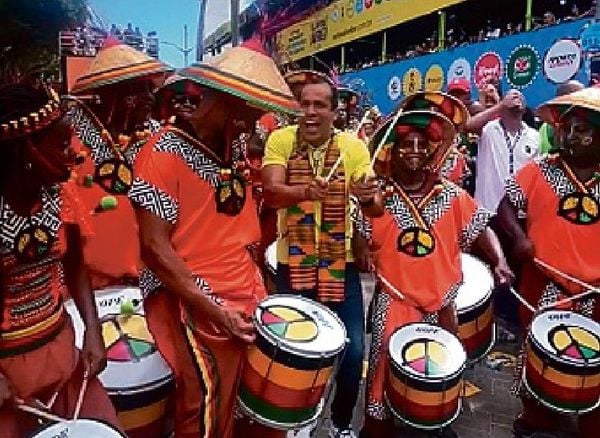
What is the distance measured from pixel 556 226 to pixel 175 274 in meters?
2.00

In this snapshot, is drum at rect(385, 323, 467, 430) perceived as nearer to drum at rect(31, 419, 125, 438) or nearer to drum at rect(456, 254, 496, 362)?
drum at rect(456, 254, 496, 362)

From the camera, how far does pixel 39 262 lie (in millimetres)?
2209

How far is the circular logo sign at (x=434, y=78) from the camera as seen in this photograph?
53.9 feet

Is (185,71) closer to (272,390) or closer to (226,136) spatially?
(226,136)

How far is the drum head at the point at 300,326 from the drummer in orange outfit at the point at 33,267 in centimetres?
61

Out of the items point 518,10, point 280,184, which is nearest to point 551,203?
point 280,184

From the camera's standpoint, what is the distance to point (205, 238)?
2672 millimetres

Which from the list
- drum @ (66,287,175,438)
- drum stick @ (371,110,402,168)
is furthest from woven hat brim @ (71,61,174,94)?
drum @ (66,287,175,438)

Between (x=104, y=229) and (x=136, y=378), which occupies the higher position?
(x=104, y=229)

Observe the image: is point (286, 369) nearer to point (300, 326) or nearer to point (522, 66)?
point (300, 326)

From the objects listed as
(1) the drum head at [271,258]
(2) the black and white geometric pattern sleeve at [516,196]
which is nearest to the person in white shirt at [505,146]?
(2) the black and white geometric pattern sleeve at [516,196]

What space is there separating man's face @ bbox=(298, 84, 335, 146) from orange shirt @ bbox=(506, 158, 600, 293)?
1.00 m

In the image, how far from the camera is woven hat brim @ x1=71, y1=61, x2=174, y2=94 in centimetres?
414

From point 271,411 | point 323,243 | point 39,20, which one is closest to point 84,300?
point 271,411
